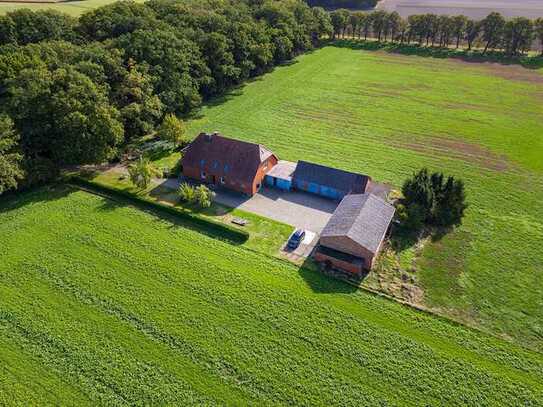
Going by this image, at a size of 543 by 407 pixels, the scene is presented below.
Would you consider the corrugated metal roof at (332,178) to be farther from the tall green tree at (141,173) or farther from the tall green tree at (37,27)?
the tall green tree at (37,27)

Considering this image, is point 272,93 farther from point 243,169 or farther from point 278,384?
point 278,384

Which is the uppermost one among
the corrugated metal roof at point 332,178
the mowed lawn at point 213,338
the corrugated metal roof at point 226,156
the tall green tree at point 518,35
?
the tall green tree at point 518,35

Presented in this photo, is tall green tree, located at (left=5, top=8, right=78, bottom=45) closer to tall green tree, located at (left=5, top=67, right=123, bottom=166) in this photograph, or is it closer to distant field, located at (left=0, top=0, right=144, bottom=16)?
distant field, located at (left=0, top=0, right=144, bottom=16)

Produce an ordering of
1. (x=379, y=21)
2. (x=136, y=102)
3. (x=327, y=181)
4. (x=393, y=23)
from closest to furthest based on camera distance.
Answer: (x=327, y=181) < (x=136, y=102) < (x=393, y=23) < (x=379, y=21)

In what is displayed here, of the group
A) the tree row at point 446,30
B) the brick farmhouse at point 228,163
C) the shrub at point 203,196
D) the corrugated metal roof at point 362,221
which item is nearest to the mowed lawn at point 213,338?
the corrugated metal roof at point 362,221

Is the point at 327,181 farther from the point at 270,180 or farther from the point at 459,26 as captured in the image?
the point at 459,26

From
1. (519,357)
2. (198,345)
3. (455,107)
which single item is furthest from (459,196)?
(455,107)

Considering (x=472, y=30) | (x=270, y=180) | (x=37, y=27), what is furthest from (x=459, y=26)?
(x=37, y=27)
